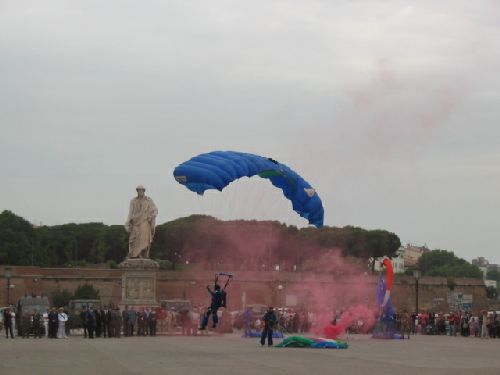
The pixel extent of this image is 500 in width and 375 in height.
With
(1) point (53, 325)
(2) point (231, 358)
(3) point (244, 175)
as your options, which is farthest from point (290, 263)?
(2) point (231, 358)

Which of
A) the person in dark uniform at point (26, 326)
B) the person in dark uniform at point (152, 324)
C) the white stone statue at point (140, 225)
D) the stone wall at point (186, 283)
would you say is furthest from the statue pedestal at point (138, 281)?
the stone wall at point (186, 283)

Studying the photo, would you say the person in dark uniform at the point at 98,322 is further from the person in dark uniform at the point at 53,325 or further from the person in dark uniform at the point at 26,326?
the person in dark uniform at the point at 26,326

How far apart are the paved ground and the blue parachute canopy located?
15.8 feet

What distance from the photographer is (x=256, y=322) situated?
170 feet

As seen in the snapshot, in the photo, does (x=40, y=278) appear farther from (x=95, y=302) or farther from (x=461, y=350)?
(x=461, y=350)

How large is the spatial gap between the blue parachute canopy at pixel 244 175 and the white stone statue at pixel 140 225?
38.7ft

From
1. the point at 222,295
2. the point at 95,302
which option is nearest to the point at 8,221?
the point at 95,302

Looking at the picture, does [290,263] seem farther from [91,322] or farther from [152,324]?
[91,322]

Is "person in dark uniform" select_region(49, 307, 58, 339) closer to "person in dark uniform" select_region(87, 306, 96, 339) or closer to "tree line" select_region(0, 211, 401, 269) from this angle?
"person in dark uniform" select_region(87, 306, 96, 339)

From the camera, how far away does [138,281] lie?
46812mm

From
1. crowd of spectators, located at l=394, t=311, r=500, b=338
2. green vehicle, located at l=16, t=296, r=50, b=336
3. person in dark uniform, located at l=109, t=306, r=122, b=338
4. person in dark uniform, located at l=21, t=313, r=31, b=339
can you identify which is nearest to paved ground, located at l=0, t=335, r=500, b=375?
person in dark uniform, located at l=109, t=306, r=122, b=338

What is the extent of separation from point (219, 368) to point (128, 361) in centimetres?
306

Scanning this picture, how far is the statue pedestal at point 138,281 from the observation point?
46656 mm

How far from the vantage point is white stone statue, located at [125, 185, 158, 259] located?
47.2 m
